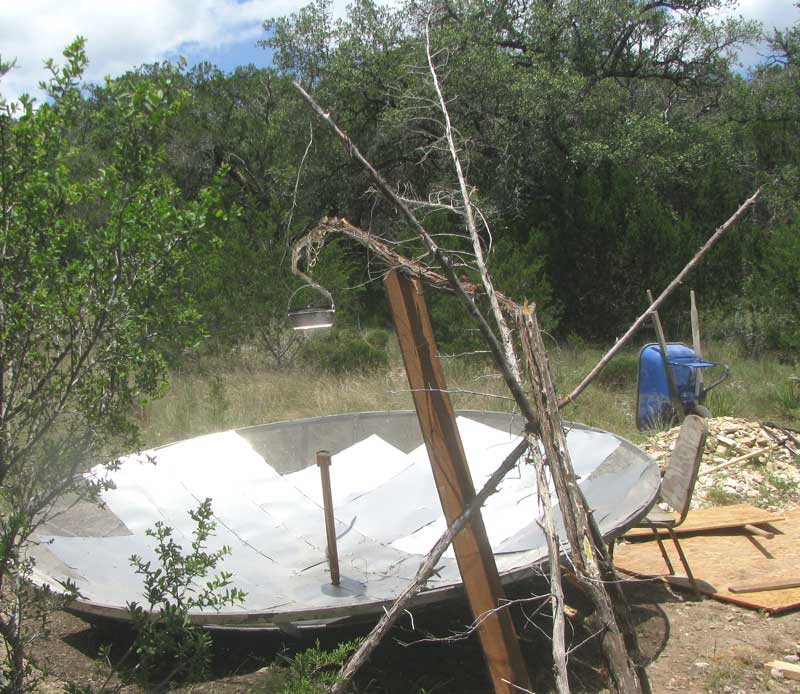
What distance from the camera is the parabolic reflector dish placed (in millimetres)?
4219

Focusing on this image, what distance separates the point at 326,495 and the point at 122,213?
2316 millimetres

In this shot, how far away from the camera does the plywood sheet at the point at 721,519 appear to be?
617 centimetres

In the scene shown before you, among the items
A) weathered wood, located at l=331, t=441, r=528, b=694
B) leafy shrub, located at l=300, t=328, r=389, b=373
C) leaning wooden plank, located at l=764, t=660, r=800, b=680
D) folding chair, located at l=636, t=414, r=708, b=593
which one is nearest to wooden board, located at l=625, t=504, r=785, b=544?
folding chair, located at l=636, t=414, r=708, b=593

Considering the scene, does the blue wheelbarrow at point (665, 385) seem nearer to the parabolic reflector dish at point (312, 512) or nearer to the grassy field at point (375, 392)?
the grassy field at point (375, 392)

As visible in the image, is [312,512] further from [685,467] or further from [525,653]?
[685,467]

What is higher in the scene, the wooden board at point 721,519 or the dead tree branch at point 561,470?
the dead tree branch at point 561,470

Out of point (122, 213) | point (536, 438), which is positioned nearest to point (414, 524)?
point (536, 438)

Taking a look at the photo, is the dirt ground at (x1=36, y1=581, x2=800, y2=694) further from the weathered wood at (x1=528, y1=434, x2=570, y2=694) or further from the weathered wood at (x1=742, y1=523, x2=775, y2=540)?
the weathered wood at (x1=528, y1=434, x2=570, y2=694)

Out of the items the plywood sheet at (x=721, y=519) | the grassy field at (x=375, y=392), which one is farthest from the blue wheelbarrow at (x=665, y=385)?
the plywood sheet at (x=721, y=519)

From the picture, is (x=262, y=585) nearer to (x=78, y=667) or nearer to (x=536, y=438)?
(x=78, y=667)

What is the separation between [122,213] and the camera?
266 centimetres

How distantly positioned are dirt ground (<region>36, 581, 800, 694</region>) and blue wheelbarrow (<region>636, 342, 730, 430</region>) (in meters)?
3.96

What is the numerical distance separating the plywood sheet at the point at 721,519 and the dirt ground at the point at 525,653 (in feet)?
3.43

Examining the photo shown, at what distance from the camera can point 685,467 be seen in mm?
4973
